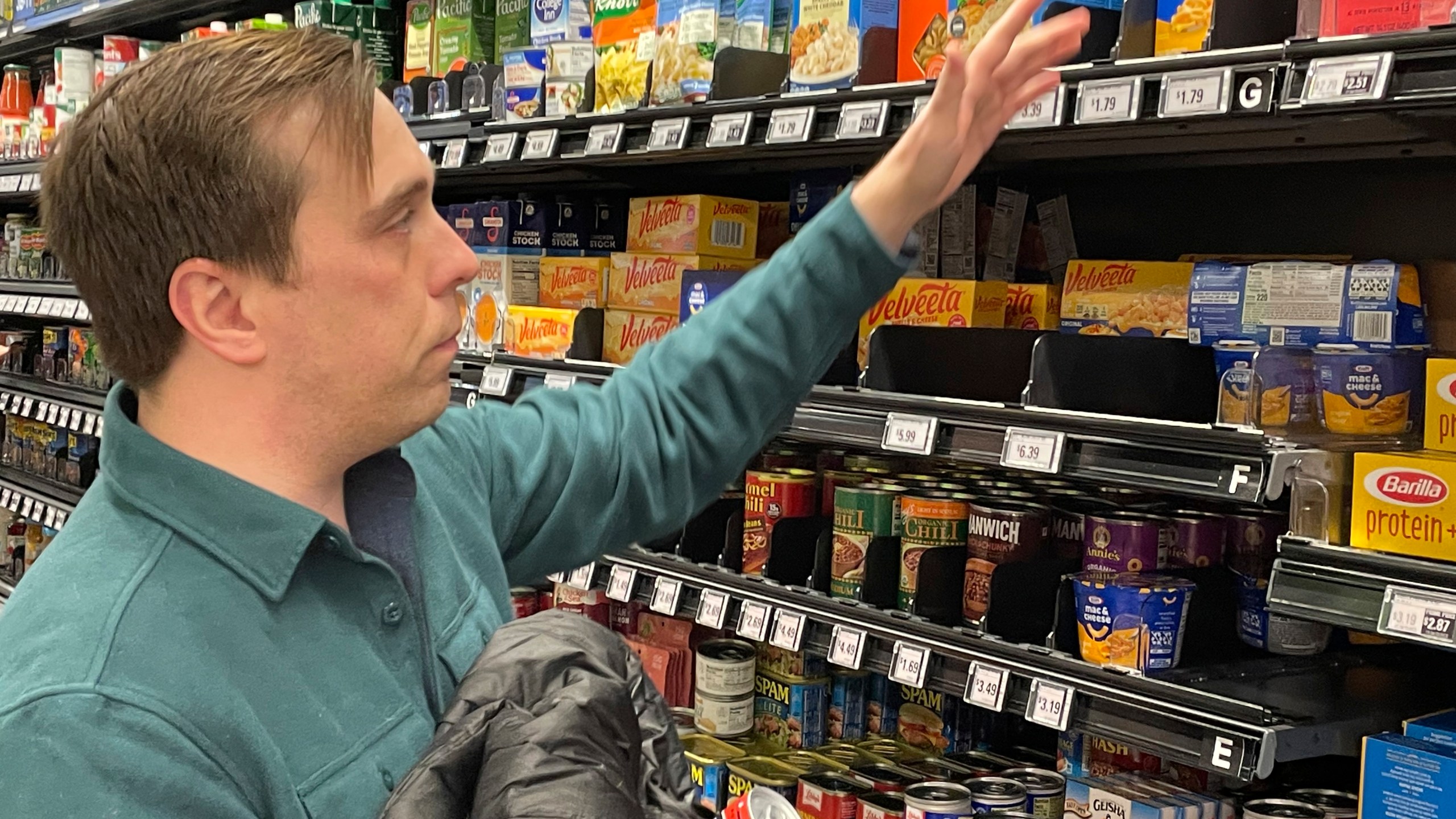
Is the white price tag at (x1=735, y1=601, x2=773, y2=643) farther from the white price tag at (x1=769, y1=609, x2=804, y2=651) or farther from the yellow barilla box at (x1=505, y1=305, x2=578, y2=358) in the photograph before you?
the yellow barilla box at (x1=505, y1=305, x2=578, y2=358)

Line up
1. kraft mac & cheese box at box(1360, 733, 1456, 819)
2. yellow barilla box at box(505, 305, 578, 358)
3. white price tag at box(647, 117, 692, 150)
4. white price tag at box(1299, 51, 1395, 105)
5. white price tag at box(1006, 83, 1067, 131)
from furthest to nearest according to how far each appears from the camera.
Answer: yellow barilla box at box(505, 305, 578, 358), white price tag at box(647, 117, 692, 150), white price tag at box(1006, 83, 1067, 131), kraft mac & cheese box at box(1360, 733, 1456, 819), white price tag at box(1299, 51, 1395, 105)

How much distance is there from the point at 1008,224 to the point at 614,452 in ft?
3.73

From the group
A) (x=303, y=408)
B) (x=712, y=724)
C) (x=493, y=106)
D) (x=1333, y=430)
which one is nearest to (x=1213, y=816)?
(x=1333, y=430)

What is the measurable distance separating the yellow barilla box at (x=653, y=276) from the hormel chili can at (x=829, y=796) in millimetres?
896

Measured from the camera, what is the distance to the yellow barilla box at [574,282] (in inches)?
113

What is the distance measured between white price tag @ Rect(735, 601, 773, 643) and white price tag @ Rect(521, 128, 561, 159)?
915mm

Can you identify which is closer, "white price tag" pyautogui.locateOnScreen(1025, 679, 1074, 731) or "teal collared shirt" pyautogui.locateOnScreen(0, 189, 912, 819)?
"teal collared shirt" pyautogui.locateOnScreen(0, 189, 912, 819)

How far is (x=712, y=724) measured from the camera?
2.70 m

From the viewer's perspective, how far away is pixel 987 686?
2.00 m

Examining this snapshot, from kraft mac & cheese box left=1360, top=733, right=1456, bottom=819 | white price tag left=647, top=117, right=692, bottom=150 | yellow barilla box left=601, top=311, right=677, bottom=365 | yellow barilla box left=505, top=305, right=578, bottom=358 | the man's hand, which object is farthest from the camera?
yellow barilla box left=505, top=305, right=578, bottom=358

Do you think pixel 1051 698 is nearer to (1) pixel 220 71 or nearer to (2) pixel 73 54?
(1) pixel 220 71

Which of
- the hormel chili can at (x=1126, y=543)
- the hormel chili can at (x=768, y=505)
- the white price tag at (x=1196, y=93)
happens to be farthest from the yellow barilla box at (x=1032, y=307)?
the white price tag at (x=1196, y=93)

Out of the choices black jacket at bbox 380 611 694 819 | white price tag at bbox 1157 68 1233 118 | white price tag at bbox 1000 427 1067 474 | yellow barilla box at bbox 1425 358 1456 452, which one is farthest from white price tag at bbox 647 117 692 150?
black jacket at bbox 380 611 694 819

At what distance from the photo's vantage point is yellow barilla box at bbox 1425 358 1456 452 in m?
1.64
